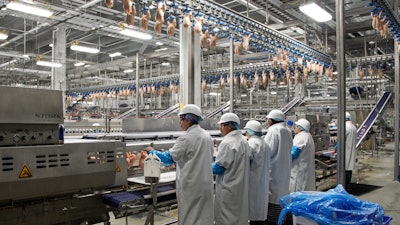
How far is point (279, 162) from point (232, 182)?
3.98ft

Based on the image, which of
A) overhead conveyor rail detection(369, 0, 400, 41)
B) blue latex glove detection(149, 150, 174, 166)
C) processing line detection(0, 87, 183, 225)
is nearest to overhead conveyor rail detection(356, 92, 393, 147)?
overhead conveyor rail detection(369, 0, 400, 41)

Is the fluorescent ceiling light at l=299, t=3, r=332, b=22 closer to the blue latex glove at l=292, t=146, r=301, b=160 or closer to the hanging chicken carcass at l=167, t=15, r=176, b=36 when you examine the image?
the hanging chicken carcass at l=167, t=15, r=176, b=36

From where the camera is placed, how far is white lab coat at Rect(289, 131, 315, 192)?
203 inches

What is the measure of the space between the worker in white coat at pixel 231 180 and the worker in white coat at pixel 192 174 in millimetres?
232

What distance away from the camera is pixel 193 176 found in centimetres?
333

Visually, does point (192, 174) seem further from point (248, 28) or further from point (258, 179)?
point (248, 28)

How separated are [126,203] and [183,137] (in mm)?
908

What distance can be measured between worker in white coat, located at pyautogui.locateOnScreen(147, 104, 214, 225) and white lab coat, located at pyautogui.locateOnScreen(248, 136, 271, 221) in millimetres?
885

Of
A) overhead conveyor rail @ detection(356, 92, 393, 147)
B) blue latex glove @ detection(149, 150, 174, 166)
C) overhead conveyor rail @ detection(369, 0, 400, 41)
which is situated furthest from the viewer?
overhead conveyor rail @ detection(356, 92, 393, 147)

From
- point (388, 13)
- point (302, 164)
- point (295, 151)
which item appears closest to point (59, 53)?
point (295, 151)

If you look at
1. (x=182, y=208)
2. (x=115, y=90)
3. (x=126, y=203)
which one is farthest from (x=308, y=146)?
(x=115, y=90)

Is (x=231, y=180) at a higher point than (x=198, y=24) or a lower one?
lower

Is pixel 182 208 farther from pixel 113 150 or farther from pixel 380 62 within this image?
pixel 380 62

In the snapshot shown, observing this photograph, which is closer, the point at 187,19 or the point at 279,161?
the point at 279,161
